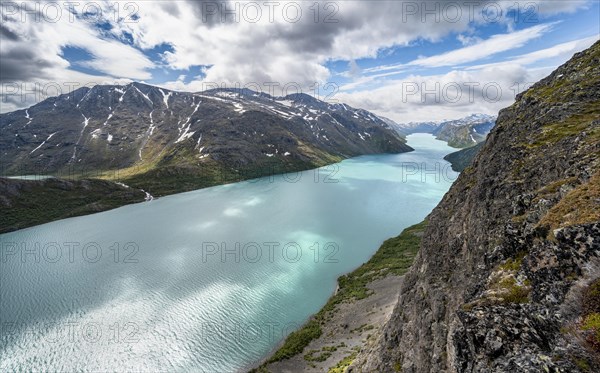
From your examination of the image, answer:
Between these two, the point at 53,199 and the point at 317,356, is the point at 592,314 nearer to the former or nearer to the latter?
the point at 317,356

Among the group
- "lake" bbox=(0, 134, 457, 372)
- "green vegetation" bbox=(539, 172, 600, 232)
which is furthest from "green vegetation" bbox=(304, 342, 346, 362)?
"green vegetation" bbox=(539, 172, 600, 232)

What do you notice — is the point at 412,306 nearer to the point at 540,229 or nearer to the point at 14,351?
the point at 540,229

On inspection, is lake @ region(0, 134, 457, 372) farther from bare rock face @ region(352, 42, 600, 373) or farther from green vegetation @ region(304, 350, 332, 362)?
bare rock face @ region(352, 42, 600, 373)

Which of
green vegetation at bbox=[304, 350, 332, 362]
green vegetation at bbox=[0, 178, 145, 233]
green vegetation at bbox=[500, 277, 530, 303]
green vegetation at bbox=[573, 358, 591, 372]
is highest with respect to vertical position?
green vegetation at bbox=[500, 277, 530, 303]

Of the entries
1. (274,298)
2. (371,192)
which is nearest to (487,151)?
(274,298)

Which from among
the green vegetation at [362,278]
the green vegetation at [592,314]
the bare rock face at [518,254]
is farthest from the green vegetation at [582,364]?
the green vegetation at [362,278]

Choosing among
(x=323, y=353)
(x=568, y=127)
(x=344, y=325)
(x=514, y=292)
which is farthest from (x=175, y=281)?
(x=568, y=127)
